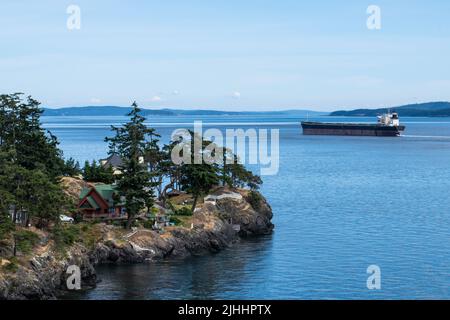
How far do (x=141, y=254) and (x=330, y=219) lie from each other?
113ft

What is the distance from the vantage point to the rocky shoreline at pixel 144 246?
179 feet

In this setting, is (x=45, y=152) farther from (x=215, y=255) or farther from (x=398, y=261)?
(x=398, y=261)

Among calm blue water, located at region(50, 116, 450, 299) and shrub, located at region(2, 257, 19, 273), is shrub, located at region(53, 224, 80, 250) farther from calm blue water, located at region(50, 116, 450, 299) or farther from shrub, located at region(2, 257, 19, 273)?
shrub, located at region(2, 257, 19, 273)

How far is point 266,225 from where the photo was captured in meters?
87.8

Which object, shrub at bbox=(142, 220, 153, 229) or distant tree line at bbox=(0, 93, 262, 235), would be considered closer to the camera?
distant tree line at bbox=(0, 93, 262, 235)

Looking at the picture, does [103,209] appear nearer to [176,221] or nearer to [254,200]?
[176,221]

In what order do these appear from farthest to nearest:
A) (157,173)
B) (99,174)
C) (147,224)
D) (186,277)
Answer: (99,174), (157,173), (147,224), (186,277)

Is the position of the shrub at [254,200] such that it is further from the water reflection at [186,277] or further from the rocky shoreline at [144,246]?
the water reflection at [186,277]

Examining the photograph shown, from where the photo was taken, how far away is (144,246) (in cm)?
6962

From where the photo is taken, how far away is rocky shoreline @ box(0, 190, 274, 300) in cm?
5456

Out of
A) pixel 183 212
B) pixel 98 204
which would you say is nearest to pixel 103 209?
pixel 98 204

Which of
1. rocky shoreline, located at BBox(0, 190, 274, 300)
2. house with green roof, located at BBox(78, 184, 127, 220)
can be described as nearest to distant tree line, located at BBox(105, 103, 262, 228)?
house with green roof, located at BBox(78, 184, 127, 220)
